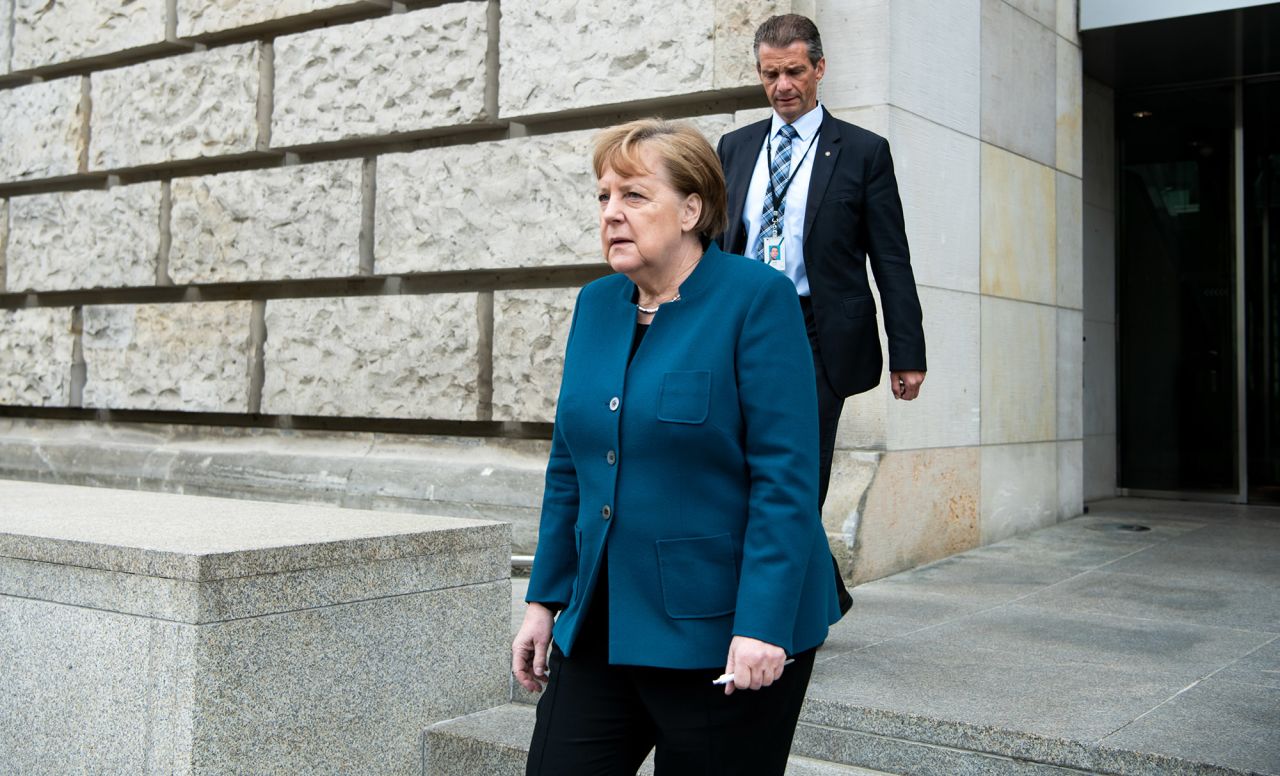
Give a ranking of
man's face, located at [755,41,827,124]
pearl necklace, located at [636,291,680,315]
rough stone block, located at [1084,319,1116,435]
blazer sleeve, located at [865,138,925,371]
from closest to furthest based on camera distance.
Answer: pearl necklace, located at [636,291,680,315] < man's face, located at [755,41,827,124] < blazer sleeve, located at [865,138,925,371] < rough stone block, located at [1084,319,1116,435]

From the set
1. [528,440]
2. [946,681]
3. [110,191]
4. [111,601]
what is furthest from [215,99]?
[946,681]

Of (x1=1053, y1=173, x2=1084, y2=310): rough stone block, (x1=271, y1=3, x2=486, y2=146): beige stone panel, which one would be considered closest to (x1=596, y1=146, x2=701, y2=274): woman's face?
(x1=271, y1=3, x2=486, y2=146): beige stone panel

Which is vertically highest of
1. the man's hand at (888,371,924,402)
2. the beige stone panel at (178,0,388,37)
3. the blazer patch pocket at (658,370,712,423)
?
the beige stone panel at (178,0,388,37)

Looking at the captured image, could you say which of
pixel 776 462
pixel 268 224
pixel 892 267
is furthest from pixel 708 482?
pixel 268 224

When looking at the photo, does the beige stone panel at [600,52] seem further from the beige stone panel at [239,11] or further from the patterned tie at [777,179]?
the patterned tie at [777,179]

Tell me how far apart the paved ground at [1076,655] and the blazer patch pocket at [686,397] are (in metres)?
1.61

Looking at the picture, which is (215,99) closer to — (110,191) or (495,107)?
(110,191)

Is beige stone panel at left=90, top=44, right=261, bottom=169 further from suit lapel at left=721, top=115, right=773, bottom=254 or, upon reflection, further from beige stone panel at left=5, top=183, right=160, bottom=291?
suit lapel at left=721, top=115, right=773, bottom=254

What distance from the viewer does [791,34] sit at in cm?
376

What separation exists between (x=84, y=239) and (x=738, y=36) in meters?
4.54

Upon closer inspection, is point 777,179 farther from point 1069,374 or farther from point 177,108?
point 177,108

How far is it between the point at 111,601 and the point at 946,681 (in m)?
2.19

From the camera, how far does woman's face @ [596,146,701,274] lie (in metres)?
2.16

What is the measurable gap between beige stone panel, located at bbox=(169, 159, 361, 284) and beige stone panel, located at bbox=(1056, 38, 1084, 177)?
3.65 metres
